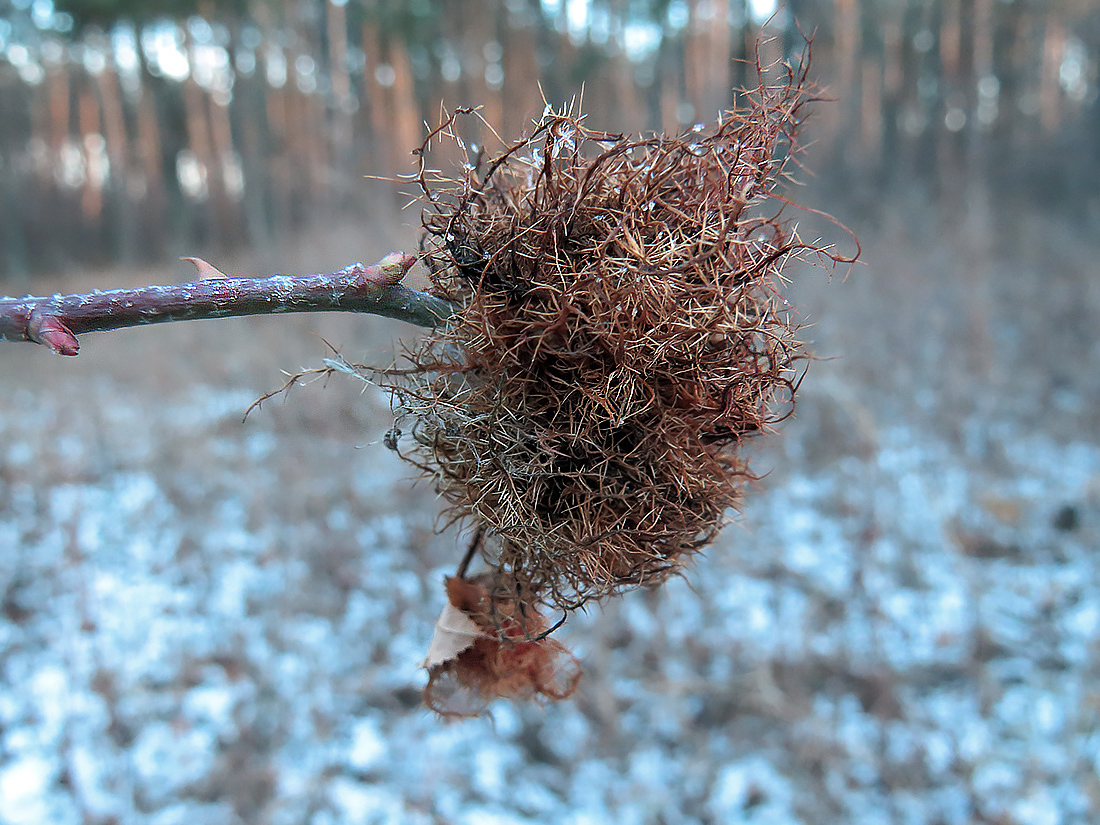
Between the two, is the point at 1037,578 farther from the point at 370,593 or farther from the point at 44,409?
the point at 44,409

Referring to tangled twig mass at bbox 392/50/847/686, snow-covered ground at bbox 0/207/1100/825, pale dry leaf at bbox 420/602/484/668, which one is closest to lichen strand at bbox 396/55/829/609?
tangled twig mass at bbox 392/50/847/686

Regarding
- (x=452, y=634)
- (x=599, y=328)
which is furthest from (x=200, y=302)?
(x=452, y=634)

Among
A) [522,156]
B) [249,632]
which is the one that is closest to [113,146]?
[249,632]

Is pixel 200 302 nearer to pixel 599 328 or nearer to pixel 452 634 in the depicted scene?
pixel 599 328

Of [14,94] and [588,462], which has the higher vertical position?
[14,94]

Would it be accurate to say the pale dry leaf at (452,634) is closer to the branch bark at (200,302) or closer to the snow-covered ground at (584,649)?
the branch bark at (200,302)

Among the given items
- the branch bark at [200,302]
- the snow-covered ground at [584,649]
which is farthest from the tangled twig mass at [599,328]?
the snow-covered ground at [584,649]
